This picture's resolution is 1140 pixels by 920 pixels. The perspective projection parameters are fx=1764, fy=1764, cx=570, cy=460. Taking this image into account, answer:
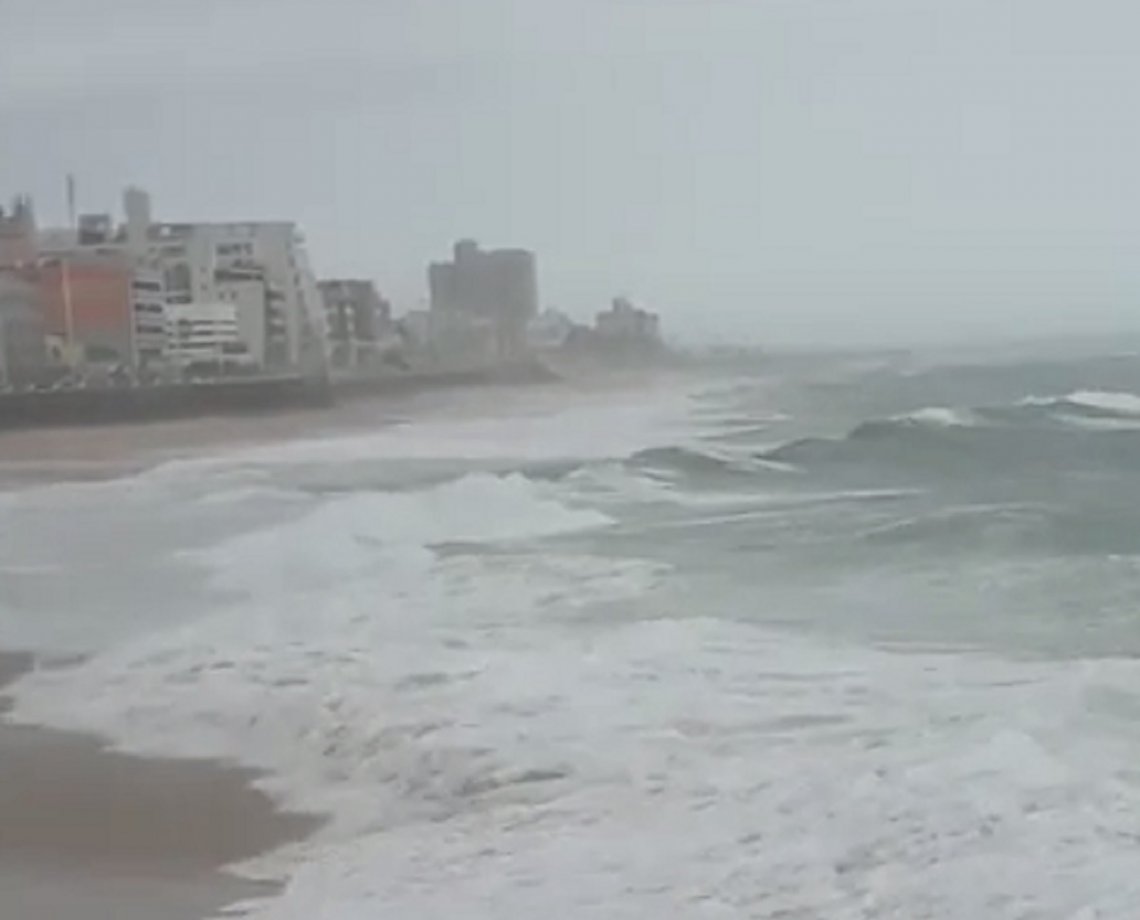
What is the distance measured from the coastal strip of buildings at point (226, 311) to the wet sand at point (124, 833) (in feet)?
1.62

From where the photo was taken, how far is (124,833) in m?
1.82

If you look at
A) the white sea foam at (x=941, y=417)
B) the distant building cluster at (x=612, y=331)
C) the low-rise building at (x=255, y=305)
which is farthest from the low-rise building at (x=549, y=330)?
the white sea foam at (x=941, y=417)

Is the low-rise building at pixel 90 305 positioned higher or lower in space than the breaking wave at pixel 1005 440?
higher

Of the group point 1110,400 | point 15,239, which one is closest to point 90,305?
point 15,239

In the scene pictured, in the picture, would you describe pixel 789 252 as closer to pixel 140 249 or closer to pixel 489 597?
pixel 489 597

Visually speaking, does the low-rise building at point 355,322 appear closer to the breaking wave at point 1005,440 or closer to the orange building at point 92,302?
the orange building at point 92,302

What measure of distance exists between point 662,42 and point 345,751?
2.80 ft

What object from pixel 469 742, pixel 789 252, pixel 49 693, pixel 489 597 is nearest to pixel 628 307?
pixel 789 252

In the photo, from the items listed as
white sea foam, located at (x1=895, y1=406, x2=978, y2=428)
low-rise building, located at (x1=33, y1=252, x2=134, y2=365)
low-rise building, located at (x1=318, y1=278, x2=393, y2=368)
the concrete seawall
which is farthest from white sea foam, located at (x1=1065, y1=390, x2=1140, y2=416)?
low-rise building, located at (x1=33, y1=252, x2=134, y2=365)

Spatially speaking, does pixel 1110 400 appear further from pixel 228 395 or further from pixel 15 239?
pixel 15 239

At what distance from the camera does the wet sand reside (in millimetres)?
1747

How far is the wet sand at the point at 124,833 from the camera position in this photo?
1.75 m

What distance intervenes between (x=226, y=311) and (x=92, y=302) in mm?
168

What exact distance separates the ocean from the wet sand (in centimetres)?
3
